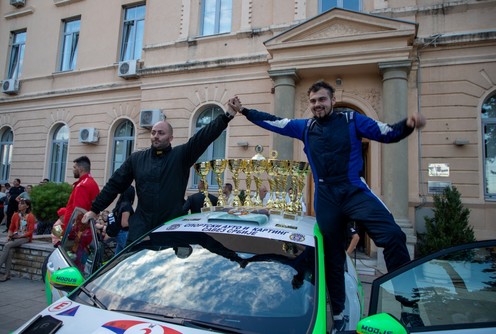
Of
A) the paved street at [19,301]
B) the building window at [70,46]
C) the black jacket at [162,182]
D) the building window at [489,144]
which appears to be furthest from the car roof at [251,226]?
the building window at [70,46]

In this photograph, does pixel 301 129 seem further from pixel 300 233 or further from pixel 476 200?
pixel 476 200

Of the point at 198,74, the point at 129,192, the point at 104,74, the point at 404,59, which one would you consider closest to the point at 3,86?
the point at 104,74

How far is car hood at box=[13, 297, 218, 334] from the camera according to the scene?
5.26ft

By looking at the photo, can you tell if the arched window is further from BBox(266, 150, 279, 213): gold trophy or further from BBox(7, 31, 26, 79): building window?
BBox(7, 31, 26, 79): building window

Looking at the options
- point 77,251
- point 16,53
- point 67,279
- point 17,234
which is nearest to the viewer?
point 67,279

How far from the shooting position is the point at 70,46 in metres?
14.2

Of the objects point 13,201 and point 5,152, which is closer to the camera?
point 13,201

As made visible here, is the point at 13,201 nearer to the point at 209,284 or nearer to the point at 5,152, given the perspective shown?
the point at 5,152

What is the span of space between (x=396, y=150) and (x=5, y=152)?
1616 cm

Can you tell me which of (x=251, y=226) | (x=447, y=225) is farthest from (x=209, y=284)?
(x=447, y=225)

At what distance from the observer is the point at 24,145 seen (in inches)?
567

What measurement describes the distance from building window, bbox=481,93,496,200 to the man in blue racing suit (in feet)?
22.5

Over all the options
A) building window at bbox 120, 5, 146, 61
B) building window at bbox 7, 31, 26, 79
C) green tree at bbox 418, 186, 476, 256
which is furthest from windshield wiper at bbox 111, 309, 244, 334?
building window at bbox 7, 31, 26, 79

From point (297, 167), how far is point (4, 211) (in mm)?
14021
